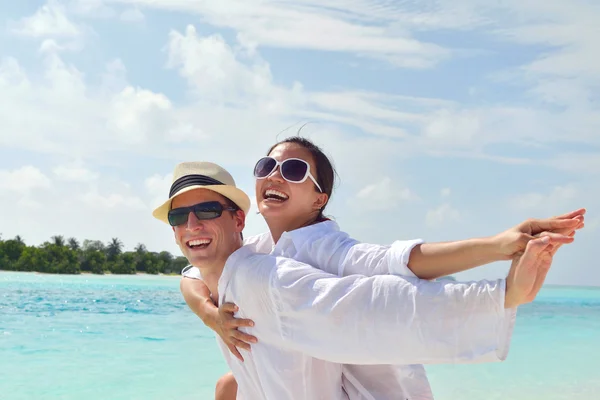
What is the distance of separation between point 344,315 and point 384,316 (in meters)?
0.13

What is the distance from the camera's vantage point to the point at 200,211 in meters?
2.83

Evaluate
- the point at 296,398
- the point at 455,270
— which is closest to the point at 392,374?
the point at 296,398

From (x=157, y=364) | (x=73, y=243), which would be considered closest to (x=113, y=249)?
(x=73, y=243)

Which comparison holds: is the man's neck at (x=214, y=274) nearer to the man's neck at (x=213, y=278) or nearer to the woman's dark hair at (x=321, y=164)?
the man's neck at (x=213, y=278)

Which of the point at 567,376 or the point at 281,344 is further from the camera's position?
the point at 567,376

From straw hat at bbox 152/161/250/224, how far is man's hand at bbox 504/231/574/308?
1.25 m

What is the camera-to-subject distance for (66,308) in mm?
22547

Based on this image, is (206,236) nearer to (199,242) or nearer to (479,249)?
(199,242)

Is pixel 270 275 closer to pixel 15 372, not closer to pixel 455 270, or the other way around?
pixel 455 270

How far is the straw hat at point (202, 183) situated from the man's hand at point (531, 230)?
1187 millimetres

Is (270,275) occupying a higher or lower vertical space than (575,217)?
lower

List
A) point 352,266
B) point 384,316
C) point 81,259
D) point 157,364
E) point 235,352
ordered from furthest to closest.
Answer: point 81,259
point 157,364
point 235,352
point 352,266
point 384,316

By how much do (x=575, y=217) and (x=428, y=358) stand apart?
624 millimetres

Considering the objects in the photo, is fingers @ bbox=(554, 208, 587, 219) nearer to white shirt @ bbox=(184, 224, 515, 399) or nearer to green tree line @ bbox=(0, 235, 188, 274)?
white shirt @ bbox=(184, 224, 515, 399)
